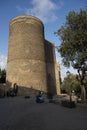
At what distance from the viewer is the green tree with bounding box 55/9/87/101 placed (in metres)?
17.3

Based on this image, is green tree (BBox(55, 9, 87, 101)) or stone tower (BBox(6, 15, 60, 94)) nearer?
green tree (BBox(55, 9, 87, 101))

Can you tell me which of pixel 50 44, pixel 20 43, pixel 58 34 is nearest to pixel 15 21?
pixel 20 43

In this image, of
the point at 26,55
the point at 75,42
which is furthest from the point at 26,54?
the point at 75,42

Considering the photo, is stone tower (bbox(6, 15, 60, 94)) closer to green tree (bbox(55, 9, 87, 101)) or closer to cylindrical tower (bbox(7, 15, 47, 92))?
cylindrical tower (bbox(7, 15, 47, 92))

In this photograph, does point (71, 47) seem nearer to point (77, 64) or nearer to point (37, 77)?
point (77, 64)

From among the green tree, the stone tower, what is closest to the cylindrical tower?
the stone tower

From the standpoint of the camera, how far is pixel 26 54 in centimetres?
3059

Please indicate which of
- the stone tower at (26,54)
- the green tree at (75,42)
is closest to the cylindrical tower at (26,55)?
the stone tower at (26,54)

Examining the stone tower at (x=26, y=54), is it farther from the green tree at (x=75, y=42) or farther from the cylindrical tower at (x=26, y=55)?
the green tree at (x=75, y=42)

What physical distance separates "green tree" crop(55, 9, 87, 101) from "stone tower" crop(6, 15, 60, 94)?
1149 centimetres

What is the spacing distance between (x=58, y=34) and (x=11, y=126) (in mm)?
14279

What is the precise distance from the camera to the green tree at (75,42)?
1727 centimetres

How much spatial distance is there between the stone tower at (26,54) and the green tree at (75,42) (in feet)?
37.7

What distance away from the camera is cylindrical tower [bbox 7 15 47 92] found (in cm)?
2978
